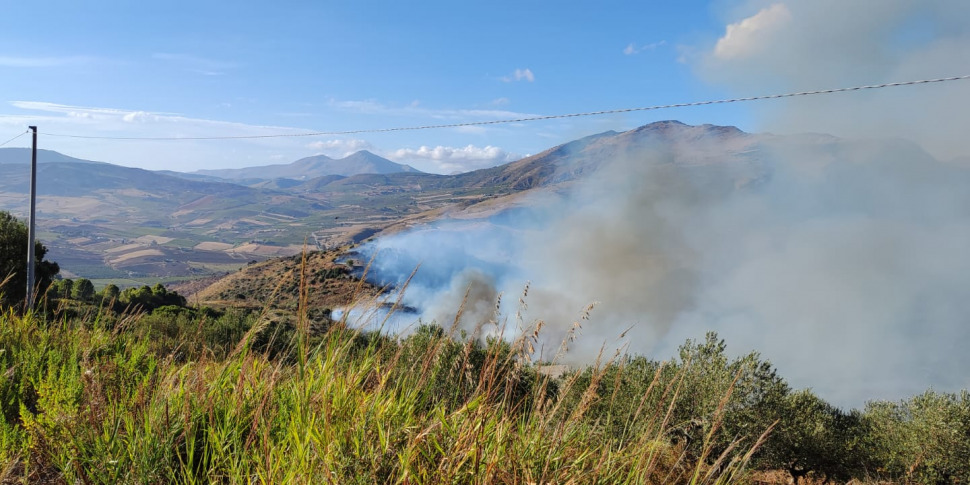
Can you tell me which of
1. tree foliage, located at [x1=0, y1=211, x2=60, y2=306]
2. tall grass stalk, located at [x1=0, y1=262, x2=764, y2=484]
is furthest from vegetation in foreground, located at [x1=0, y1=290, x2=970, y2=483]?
tree foliage, located at [x1=0, y1=211, x2=60, y2=306]

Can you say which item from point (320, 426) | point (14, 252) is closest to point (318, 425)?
point (320, 426)

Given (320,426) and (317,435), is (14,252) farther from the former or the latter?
(317,435)

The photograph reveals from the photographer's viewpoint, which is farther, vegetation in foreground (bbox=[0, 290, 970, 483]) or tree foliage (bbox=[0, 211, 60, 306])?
tree foliage (bbox=[0, 211, 60, 306])

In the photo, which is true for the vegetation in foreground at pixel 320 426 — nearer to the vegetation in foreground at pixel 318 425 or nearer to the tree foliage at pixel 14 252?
the vegetation in foreground at pixel 318 425

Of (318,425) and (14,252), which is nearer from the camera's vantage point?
(318,425)

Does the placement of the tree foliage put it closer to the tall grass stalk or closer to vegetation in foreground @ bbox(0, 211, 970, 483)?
vegetation in foreground @ bbox(0, 211, 970, 483)

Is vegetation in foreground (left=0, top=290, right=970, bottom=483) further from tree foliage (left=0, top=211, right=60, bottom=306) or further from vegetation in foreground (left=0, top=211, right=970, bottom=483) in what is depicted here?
tree foliage (left=0, top=211, right=60, bottom=306)

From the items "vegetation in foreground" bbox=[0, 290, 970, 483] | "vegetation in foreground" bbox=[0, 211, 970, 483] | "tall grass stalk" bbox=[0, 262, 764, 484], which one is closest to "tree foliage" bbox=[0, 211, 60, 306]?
"vegetation in foreground" bbox=[0, 211, 970, 483]

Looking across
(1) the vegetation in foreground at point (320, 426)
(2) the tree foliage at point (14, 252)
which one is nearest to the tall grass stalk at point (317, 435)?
(1) the vegetation in foreground at point (320, 426)

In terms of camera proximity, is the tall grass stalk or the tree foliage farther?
the tree foliage

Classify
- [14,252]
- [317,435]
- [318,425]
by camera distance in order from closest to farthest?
[317,435] → [318,425] → [14,252]

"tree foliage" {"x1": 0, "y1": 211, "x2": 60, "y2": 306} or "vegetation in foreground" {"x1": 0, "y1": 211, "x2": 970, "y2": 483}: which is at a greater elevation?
"vegetation in foreground" {"x1": 0, "y1": 211, "x2": 970, "y2": 483}

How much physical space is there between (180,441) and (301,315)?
3.33ft

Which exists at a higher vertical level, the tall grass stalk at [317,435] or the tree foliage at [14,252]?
the tall grass stalk at [317,435]
